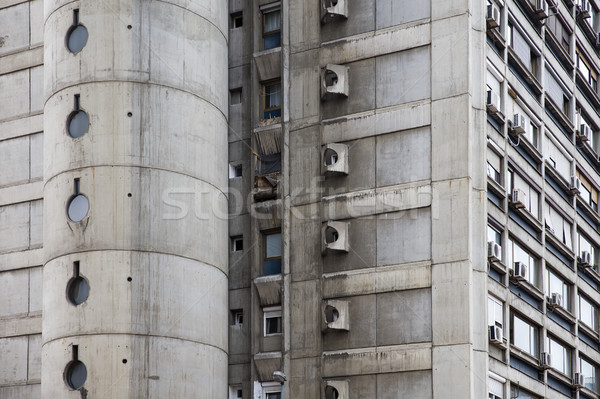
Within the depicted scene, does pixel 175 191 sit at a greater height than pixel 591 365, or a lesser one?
greater

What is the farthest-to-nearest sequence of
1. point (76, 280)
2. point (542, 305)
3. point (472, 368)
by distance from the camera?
point (542, 305) < point (76, 280) < point (472, 368)

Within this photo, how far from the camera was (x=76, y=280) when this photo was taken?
1649 inches

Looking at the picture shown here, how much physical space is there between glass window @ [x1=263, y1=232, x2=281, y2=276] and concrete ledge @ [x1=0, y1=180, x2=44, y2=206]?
409 inches

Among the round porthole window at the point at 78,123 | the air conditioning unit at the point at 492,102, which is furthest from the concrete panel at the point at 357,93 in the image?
the round porthole window at the point at 78,123

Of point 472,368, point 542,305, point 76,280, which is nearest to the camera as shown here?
point 472,368

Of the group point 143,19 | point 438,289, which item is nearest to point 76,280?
point 143,19

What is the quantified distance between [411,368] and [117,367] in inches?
407

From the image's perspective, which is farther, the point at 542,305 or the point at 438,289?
the point at 542,305

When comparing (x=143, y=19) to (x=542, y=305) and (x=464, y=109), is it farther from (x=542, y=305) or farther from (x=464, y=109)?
(x=542, y=305)

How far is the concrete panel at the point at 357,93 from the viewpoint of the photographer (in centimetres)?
4366

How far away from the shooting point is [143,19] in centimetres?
4359

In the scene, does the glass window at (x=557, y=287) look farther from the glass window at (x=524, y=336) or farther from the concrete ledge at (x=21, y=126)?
the concrete ledge at (x=21, y=126)

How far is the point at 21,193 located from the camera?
4919 cm

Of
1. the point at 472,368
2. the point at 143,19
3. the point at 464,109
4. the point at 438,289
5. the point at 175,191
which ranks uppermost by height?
the point at 143,19
